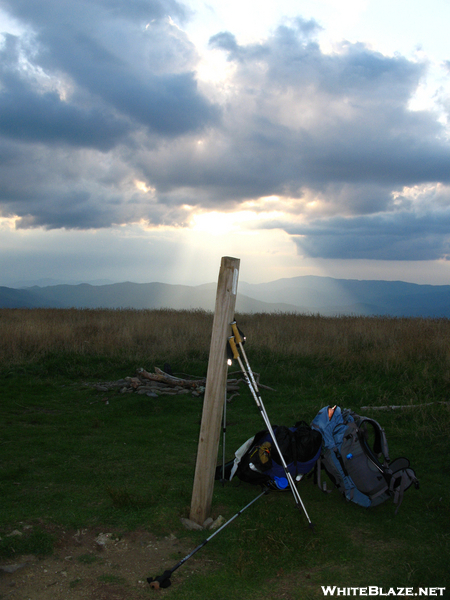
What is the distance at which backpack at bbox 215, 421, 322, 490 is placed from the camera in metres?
4.77

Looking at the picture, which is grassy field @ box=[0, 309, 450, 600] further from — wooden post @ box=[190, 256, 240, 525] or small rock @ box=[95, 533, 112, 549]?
wooden post @ box=[190, 256, 240, 525]

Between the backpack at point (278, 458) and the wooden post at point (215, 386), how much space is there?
0.89 metres

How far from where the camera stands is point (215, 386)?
4.02m

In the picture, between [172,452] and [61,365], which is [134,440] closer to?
[172,452]

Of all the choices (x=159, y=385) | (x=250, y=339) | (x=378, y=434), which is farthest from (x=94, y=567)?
(x=250, y=339)

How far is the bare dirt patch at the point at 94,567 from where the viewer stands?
3109mm

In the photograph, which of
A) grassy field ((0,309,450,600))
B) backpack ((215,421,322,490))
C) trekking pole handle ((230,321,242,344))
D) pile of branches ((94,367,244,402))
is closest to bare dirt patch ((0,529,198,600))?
grassy field ((0,309,450,600))

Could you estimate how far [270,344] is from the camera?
1282 centimetres

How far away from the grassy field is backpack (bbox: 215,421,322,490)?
9.3 inches

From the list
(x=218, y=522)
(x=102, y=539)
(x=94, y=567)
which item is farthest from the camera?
(x=218, y=522)

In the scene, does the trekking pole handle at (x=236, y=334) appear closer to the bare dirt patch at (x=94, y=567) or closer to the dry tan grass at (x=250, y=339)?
the bare dirt patch at (x=94, y=567)

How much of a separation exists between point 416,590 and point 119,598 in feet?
7.43
